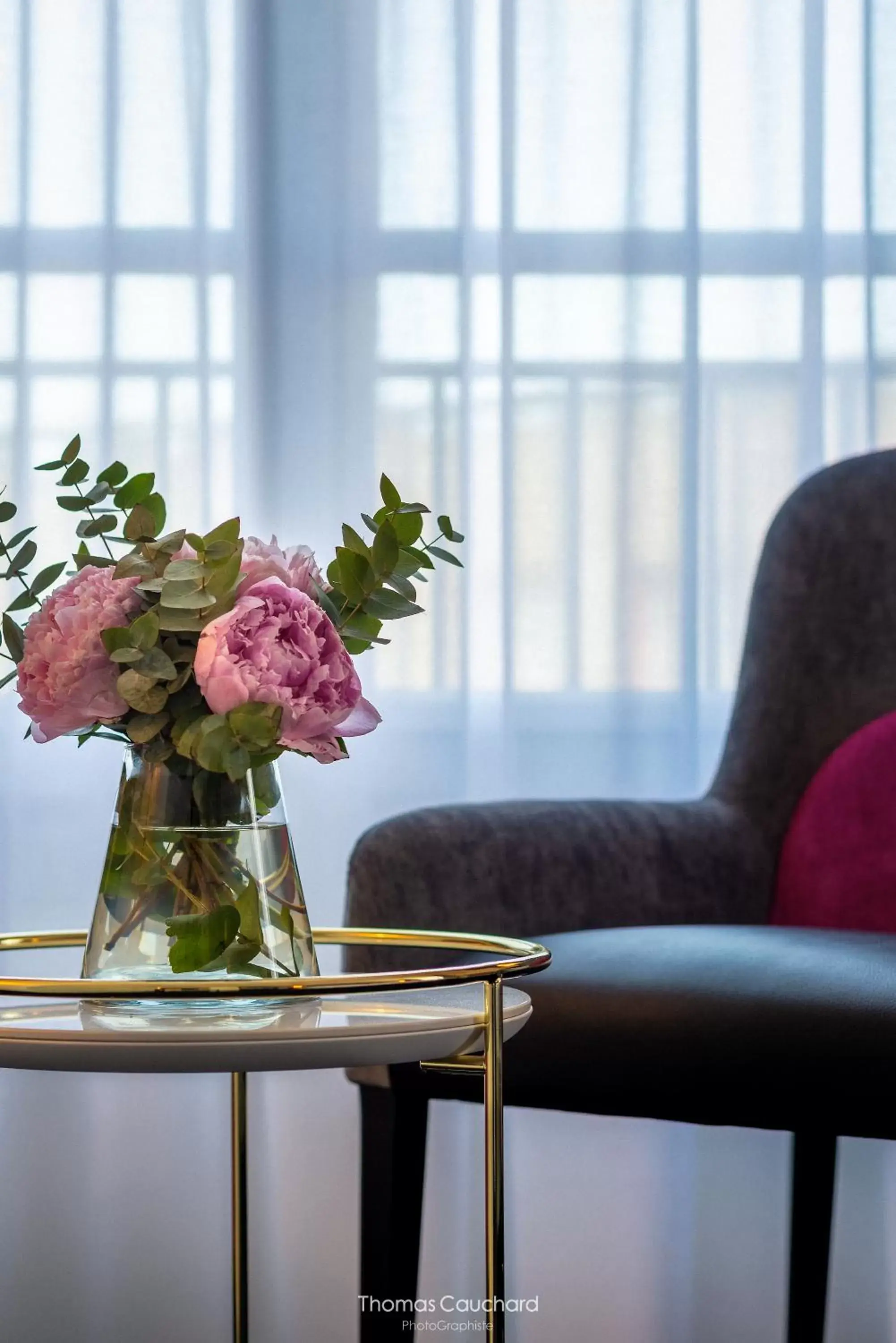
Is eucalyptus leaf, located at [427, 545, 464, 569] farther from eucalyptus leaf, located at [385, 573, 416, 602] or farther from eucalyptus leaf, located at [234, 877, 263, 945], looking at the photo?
eucalyptus leaf, located at [234, 877, 263, 945]

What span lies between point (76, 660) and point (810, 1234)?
1.06m

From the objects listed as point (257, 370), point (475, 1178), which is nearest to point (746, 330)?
point (257, 370)

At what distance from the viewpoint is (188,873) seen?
835 mm

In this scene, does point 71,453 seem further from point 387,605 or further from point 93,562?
point 387,605

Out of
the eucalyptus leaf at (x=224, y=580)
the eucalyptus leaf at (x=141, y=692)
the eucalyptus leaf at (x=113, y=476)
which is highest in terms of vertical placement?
the eucalyptus leaf at (x=113, y=476)

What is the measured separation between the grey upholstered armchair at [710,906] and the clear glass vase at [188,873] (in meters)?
0.32

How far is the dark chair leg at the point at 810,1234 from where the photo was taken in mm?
1503

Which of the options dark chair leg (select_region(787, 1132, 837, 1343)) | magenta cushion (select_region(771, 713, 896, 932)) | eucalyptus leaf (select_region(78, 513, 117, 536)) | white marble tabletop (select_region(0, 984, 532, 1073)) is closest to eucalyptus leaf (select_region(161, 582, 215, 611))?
eucalyptus leaf (select_region(78, 513, 117, 536))

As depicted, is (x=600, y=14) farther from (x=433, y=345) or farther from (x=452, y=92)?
→ (x=433, y=345)

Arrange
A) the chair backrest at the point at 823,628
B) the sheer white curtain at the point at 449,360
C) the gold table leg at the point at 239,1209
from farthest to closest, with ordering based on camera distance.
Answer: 1. the sheer white curtain at the point at 449,360
2. the chair backrest at the point at 823,628
3. the gold table leg at the point at 239,1209

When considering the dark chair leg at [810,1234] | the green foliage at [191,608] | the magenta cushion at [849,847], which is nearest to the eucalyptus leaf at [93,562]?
the green foliage at [191,608]

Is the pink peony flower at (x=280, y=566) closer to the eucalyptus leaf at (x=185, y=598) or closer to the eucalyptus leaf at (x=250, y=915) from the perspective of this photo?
the eucalyptus leaf at (x=185, y=598)

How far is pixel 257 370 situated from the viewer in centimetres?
194

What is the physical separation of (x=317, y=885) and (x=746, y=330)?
90 cm
